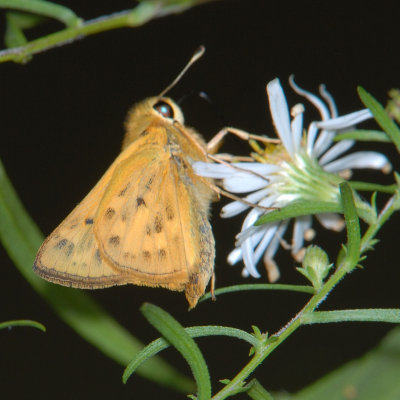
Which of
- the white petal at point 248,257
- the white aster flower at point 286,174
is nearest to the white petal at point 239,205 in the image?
the white aster flower at point 286,174

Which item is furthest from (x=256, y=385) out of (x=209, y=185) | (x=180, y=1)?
(x=180, y=1)

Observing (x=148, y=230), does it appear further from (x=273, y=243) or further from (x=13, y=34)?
(x=13, y=34)

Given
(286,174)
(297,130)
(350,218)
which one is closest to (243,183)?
(286,174)

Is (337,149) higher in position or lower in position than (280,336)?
higher

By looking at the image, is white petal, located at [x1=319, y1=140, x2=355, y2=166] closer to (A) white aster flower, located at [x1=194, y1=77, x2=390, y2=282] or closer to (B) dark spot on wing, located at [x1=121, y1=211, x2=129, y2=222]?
(A) white aster flower, located at [x1=194, y1=77, x2=390, y2=282]

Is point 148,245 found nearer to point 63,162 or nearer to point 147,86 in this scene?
point 147,86

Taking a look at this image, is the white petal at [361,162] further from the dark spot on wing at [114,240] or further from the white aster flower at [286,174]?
the dark spot on wing at [114,240]

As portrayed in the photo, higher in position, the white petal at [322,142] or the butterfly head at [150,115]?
the butterfly head at [150,115]
